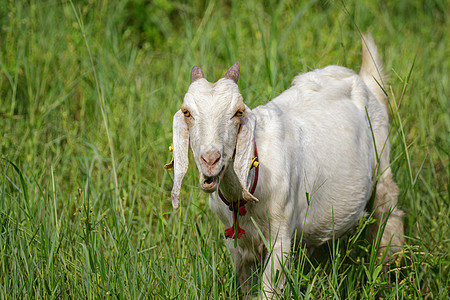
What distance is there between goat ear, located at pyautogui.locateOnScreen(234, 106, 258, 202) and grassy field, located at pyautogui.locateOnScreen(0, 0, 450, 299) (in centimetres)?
49

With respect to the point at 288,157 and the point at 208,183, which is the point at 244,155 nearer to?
the point at 208,183

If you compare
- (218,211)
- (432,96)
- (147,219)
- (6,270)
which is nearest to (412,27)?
(432,96)

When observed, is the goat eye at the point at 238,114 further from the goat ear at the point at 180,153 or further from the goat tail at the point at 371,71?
the goat tail at the point at 371,71

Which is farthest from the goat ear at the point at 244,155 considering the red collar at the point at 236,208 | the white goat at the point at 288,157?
the red collar at the point at 236,208

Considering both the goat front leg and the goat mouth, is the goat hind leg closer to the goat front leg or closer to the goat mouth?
the goat front leg

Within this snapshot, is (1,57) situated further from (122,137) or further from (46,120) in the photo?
(122,137)

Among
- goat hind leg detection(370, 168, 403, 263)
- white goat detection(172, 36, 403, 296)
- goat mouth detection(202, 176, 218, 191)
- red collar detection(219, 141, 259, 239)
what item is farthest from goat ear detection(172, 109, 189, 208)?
goat hind leg detection(370, 168, 403, 263)

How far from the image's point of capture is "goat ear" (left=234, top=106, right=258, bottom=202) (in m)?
2.83

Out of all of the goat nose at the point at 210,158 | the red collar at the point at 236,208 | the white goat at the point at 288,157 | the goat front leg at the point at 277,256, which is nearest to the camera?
the goat nose at the point at 210,158

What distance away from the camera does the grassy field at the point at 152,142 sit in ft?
10.5

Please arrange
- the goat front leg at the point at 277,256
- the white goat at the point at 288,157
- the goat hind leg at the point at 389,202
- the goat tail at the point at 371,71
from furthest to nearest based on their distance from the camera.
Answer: the goat tail at the point at 371,71, the goat hind leg at the point at 389,202, the goat front leg at the point at 277,256, the white goat at the point at 288,157

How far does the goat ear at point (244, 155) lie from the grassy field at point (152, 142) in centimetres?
49

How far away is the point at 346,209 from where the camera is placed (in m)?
3.84

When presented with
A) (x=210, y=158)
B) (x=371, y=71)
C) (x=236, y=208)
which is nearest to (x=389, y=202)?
(x=371, y=71)
